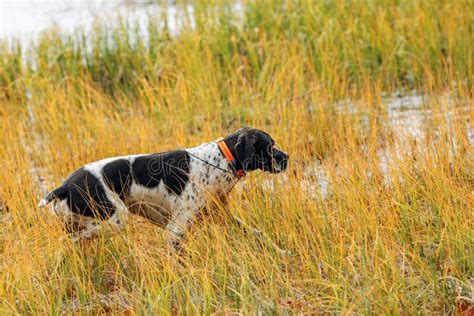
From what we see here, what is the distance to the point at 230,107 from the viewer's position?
26.1 ft

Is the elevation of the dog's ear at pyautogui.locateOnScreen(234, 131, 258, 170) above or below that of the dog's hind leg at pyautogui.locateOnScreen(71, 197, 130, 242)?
above

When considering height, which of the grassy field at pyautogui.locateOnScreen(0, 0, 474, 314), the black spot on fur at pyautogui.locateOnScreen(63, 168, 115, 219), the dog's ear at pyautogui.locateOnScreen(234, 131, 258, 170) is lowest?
the grassy field at pyautogui.locateOnScreen(0, 0, 474, 314)

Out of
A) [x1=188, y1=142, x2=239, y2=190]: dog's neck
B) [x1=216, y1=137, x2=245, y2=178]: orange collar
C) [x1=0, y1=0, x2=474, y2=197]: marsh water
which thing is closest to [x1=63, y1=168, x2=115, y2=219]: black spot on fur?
[x1=188, y1=142, x2=239, y2=190]: dog's neck

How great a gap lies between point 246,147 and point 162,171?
22.3 inches

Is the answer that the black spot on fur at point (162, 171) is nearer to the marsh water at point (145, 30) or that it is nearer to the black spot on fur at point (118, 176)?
the black spot on fur at point (118, 176)

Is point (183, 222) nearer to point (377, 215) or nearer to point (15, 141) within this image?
point (377, 215)

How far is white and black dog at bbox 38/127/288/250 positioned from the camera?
500 cm

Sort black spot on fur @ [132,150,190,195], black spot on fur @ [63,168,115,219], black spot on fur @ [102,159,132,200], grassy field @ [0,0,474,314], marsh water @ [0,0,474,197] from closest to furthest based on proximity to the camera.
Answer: grassy field @ [0,0,474,314] < black spot on fur @ [63,168,115,219] < black spot on fur @ [102,159,132,200] < black spot on fur @ [132,150,190,195] < marsh water @ [0,0,474,197]

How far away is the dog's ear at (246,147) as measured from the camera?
5.12 meters

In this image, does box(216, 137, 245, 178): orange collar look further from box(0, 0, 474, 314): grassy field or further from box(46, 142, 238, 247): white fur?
box(0, 0, 474, 314): grassy field

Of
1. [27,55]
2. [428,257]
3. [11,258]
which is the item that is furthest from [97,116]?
[428,257]

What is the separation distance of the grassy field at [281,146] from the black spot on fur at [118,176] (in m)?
0.27

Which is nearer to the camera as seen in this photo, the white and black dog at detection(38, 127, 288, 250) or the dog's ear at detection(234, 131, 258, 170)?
the white and black dog at detection(38, 127, 288, 250)

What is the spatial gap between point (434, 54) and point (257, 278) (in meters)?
4.95
